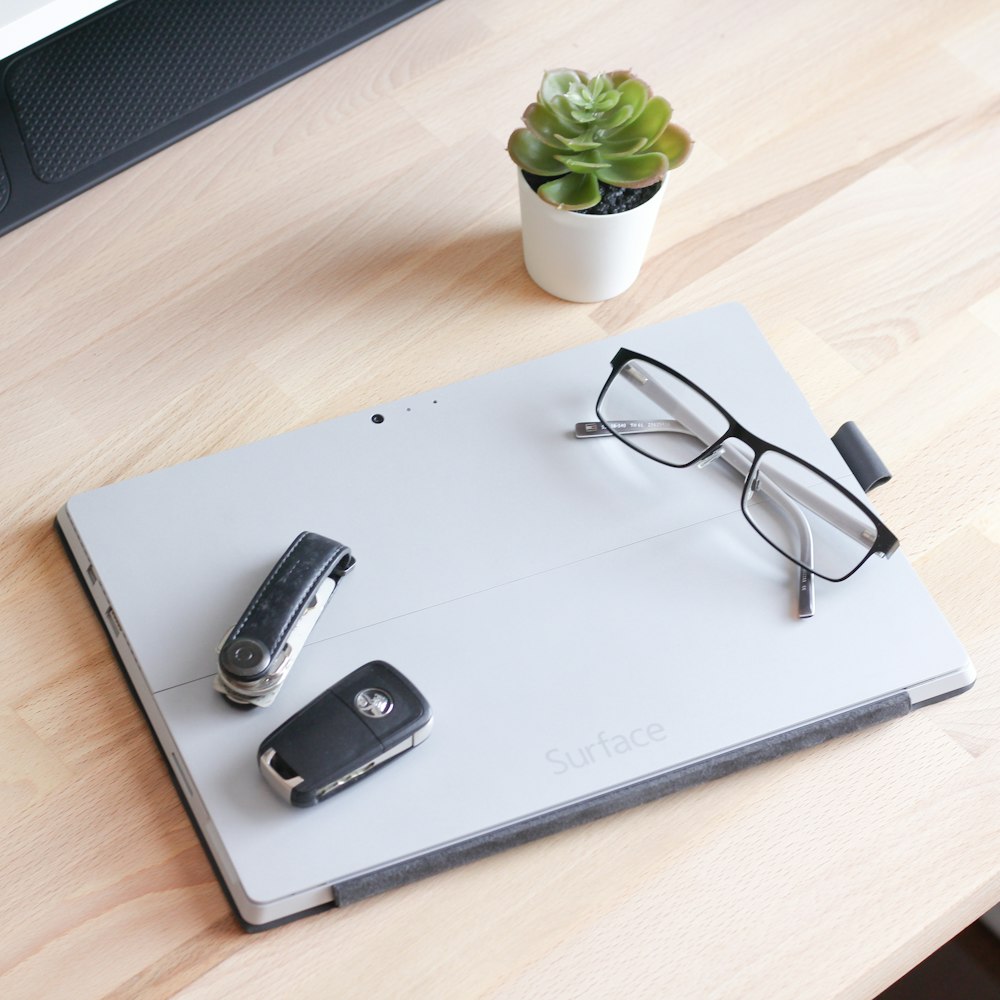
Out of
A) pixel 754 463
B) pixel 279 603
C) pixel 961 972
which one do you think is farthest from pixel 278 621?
pixel 961 972

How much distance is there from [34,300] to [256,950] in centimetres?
48

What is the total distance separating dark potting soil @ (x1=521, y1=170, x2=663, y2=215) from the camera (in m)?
0.83

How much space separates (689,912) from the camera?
26.3 inches

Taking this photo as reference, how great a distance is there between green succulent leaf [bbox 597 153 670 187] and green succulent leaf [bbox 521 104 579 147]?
0.11ft

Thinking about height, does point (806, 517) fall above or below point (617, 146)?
below

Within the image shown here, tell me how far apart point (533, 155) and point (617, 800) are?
419 mm

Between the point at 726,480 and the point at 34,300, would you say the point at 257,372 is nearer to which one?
the point at 34,300

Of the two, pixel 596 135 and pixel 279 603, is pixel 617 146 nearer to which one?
pixel 596 135

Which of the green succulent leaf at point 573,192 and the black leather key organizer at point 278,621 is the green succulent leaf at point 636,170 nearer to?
the green succulent leaf at point 573,192

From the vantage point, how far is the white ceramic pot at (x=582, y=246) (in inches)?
32.7

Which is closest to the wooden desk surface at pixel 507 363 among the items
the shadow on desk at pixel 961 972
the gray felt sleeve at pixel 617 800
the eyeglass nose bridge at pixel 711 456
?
the gray felt sleeve at pixel 617 800

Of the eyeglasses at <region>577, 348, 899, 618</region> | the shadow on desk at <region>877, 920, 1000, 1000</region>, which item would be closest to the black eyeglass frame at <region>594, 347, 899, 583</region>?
the eyeglasses at <region>577, 348, 899, 618</region>

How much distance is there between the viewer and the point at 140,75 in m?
0.97

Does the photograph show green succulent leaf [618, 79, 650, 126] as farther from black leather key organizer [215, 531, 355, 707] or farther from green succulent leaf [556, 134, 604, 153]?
black leather key organizer [215, 531, 355, 707]
